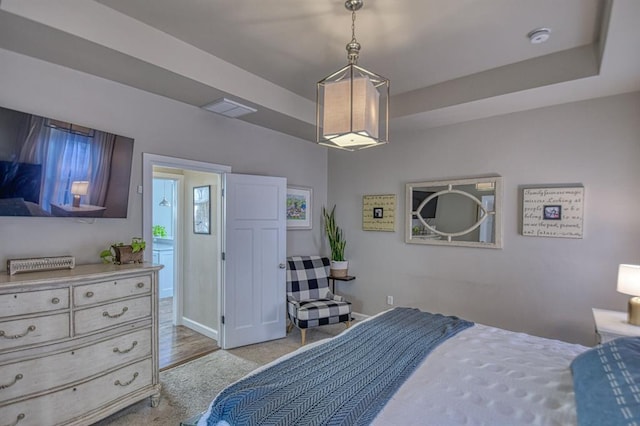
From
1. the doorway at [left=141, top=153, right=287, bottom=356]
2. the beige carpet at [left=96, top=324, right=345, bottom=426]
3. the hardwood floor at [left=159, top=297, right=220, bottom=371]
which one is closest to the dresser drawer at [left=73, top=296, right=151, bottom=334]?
the beige carpet at [left=96, top=324, right=345, bottom=426]

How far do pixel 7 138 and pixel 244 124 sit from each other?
84.8 inches

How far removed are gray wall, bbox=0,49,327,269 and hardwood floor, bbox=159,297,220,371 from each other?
4.45ft

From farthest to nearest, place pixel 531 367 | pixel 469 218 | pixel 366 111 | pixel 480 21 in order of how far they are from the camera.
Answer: pixel 469 218
pixel 480 21
pixel 366 111
pixel 531 367

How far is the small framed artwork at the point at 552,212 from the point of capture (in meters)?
3.09

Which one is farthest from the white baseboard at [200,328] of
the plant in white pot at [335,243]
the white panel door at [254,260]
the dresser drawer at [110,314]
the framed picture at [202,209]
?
the plant in white pot at [335,243]

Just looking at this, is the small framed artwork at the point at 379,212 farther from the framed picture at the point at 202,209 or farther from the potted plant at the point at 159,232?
the potted plant at the point at 159,232

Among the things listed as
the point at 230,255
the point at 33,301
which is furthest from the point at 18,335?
the point at 230,255

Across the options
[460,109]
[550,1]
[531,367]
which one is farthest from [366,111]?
[460,109]

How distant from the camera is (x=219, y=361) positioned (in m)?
3.26

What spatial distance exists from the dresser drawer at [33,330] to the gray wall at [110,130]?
62cm

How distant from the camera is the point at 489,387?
1461mm

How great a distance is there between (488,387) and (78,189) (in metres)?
2.96

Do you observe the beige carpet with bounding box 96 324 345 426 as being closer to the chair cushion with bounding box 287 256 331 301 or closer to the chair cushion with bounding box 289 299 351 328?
the chair cushion with bounding box 289 299 351 328

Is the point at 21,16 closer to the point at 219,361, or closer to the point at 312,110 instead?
the point at 312,110
